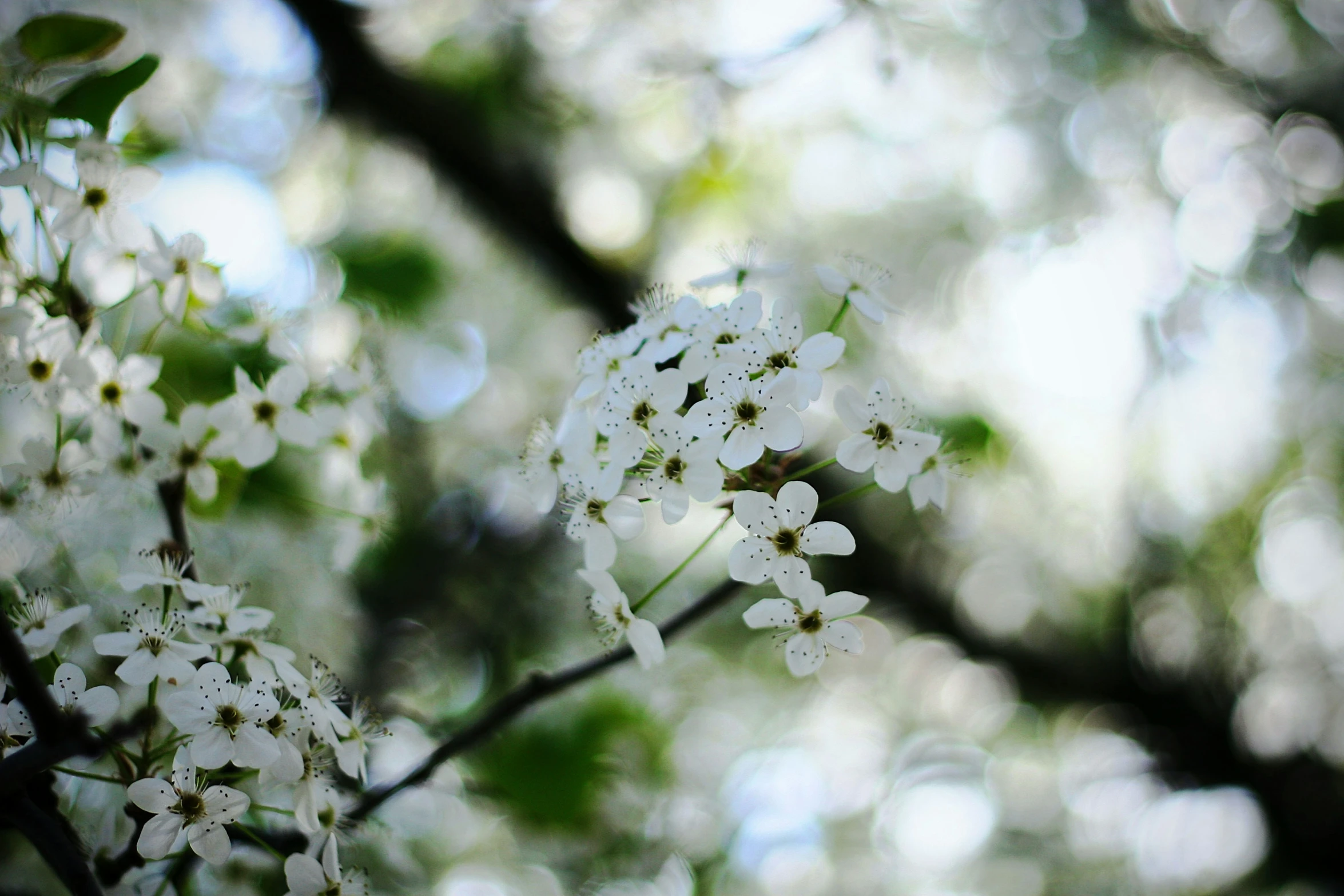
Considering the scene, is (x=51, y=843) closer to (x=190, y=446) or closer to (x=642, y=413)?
(x=190, y=446)

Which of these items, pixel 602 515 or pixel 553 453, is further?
pixel 553 453

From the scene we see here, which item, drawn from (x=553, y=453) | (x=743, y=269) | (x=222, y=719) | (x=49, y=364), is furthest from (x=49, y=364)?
(x=743, y=269)

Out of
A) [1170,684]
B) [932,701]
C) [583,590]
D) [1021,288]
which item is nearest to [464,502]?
[583,590]

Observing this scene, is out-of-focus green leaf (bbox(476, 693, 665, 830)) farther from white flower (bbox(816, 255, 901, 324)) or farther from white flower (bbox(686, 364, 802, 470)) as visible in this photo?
white flower (bbox(816, 255, 901, 324))

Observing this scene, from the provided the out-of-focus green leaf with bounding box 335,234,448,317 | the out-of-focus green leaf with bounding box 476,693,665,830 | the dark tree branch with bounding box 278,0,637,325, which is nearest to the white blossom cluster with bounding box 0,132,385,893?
the out-of-focus green leaf with bounding box 476,693,665,830

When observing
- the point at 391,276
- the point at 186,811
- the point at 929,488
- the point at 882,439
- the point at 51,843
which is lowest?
the point at 391,276

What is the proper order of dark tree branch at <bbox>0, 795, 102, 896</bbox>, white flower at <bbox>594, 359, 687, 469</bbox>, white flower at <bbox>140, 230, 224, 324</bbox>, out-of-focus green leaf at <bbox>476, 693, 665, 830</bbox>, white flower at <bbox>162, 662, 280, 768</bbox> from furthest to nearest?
out-of-focus green leaf at <bbox>476, 693, 665, 830</bbox>, white flower at <bbox>140, 230, 224, 324</bbox>, white flower at <bbox>594, 359, 687, 469</bbox>, white flower at <bbox>162, 662, 280, 768</bbox>, dark tree branch at <bbox>0, 795, 102, 896</bbox>

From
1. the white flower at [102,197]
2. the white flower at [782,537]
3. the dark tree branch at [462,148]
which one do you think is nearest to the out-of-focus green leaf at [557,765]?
the white flower at [782,537]

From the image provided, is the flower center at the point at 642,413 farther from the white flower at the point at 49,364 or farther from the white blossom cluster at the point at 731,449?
the white flower at the point at 49,364
